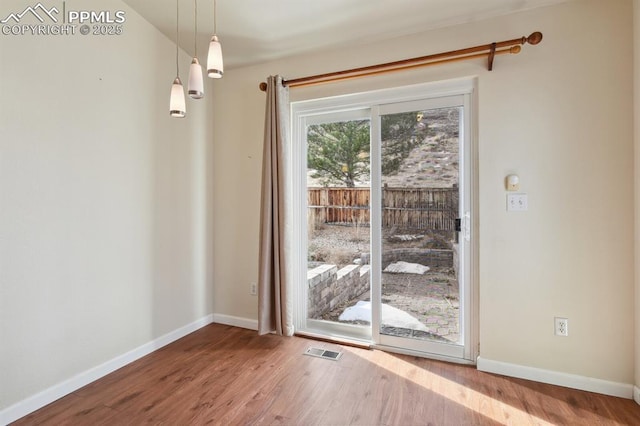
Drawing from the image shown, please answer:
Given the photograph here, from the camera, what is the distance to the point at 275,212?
2.71 m

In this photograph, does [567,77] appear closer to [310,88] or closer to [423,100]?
[423,100]

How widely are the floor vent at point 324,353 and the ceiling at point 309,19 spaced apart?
2.50m

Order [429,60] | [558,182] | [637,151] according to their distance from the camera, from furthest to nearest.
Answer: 1. [429,60]
2. [558,182]
3. [637,151]

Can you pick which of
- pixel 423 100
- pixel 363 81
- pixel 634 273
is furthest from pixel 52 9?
pixel 634 273

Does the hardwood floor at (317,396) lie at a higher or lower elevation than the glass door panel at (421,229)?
lower

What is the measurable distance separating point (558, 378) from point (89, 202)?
3.31 metres

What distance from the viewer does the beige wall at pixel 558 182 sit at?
191 centimetres

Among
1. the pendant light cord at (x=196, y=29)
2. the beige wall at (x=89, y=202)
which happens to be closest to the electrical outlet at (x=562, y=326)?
the beige wall at (x=89, y=202)

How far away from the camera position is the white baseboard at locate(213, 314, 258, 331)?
3.01 meters

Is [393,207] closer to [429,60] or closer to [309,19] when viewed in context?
[429,60]

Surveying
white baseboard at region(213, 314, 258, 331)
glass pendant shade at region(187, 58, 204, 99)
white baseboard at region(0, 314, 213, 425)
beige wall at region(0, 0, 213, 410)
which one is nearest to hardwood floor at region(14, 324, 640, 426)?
white baseboard at region(0, 314, 213, 425)

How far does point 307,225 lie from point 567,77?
217 centimetres

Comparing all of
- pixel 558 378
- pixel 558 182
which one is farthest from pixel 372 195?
pixel 558 378

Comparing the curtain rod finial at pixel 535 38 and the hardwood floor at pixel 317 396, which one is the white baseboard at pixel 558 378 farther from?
the curtain rod finial at pixel 535 38
